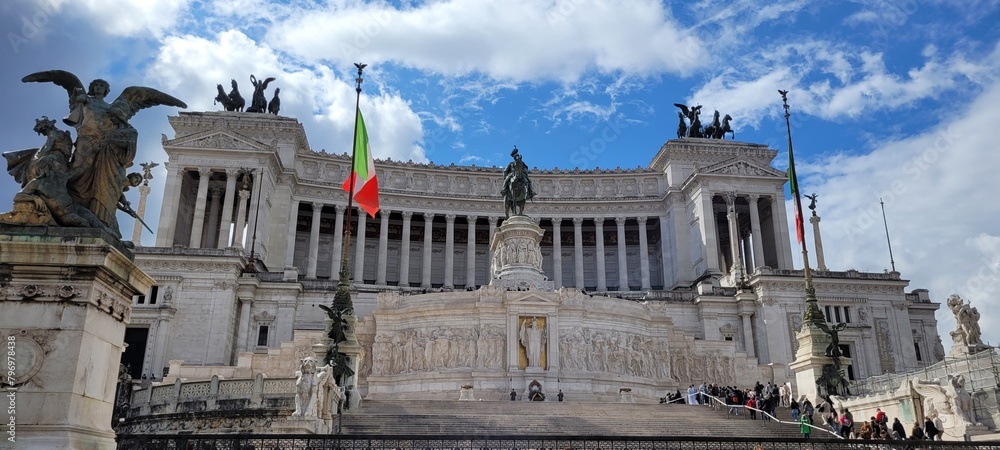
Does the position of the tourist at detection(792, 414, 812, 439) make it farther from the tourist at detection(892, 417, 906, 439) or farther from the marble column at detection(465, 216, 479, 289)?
the marble column at detection(465, 216, 479, 289)

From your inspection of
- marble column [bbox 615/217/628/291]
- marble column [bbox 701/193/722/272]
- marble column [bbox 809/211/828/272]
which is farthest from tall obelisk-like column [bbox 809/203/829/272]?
marble column [bbox 615/217/628/291]

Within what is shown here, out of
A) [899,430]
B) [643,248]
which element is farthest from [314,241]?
[899,430]

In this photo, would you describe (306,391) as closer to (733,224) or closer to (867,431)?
(867,431)

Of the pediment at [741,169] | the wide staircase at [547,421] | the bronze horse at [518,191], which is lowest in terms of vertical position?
the wide staircase at [547,421]

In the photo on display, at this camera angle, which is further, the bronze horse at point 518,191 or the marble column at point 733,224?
the marble column at point 733,224

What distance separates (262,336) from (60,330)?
43647 mm

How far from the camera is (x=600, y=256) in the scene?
7181cm

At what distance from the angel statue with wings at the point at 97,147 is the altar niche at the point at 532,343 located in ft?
91.2

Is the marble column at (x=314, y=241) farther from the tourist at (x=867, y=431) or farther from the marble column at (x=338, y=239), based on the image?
the tourist at (x=867, y=431)

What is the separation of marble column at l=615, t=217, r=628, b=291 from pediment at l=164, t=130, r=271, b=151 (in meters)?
33.8

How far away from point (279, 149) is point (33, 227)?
2403 inches

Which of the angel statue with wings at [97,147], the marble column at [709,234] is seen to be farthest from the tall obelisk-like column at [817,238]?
the angel statue with wings at [97,147]

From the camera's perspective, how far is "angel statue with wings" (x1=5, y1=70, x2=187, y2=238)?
9.26 meters

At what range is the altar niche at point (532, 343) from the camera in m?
36.0
